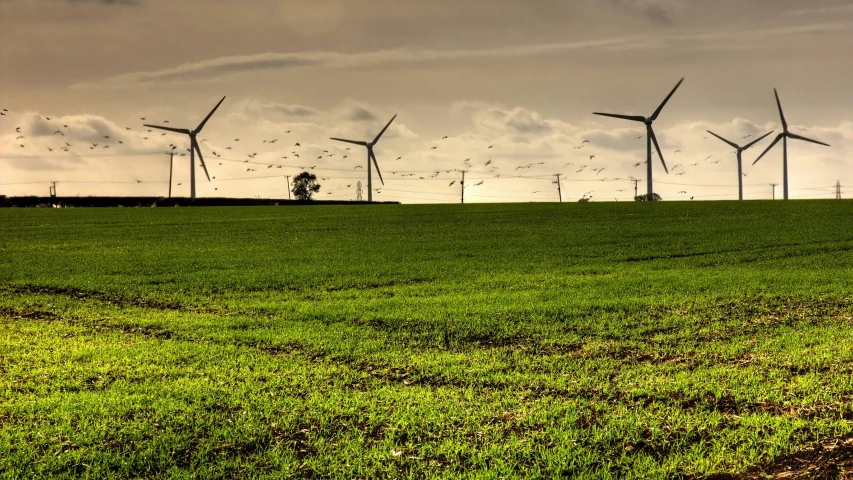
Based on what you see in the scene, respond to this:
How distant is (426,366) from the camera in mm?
14133

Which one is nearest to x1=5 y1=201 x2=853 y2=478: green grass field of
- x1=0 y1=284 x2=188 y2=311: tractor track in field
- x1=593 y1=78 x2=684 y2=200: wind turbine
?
x1=0 y1=284 x2=188 y2=311: tractor track in field

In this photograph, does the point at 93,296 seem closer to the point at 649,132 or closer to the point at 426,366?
the point at 426,366

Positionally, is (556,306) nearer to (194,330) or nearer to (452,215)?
(194,330)

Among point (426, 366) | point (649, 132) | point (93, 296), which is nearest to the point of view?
point (426, 366)

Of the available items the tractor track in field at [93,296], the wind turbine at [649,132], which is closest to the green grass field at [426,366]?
the tractor track in field at [93,296]

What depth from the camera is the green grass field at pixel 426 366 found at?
9547 millimetres

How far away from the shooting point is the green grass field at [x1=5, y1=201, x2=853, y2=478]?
31.3 feet

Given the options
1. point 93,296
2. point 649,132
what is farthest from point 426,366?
point 649,132

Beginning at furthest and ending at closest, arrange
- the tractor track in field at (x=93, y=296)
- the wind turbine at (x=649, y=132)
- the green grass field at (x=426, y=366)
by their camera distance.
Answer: the wind turbine at (x=649, y=132)
the tractor track in field at (x=93, y=296)
the green grass field at (x=426, y=366)

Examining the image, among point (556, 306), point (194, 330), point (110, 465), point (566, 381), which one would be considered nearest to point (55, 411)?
point (110, 465)

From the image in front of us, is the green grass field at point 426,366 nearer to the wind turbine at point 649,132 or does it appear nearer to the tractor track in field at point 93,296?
the tractor track in field at point 93,296

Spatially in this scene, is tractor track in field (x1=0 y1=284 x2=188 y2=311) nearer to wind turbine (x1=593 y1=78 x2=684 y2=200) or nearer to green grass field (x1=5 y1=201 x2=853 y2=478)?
green grass field (x1=5 y1=201 x2=853 y2=478)

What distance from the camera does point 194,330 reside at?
18281mm

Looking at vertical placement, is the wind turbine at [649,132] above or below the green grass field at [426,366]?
above
